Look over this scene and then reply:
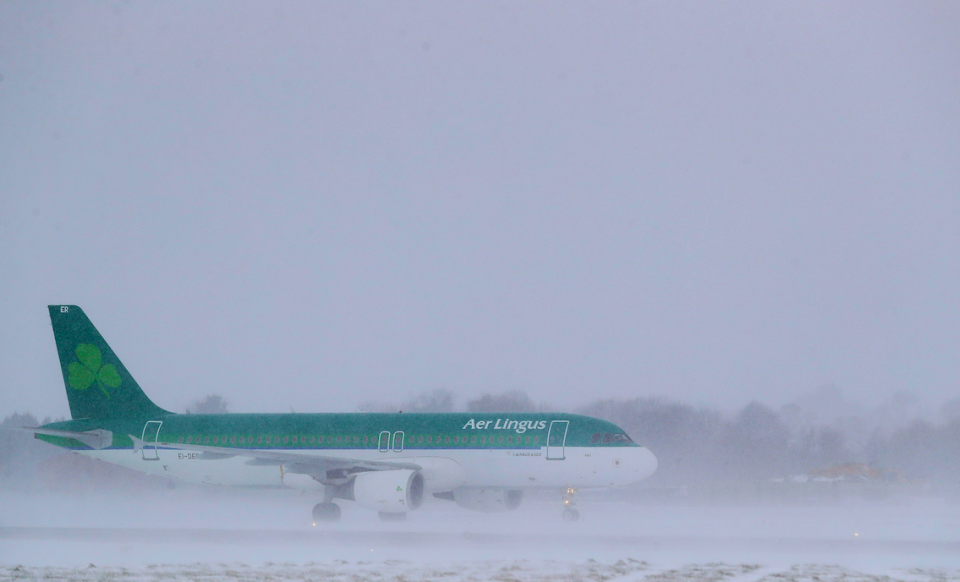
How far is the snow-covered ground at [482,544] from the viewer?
58.1 feet

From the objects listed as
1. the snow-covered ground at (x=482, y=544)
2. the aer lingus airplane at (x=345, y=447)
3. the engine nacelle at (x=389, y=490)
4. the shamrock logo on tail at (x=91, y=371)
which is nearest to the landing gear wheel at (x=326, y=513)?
the aer lingus airplane at (x=345, y=447)

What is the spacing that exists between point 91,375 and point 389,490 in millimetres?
14087

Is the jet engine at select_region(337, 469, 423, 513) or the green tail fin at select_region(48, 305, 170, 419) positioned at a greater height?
the green tail fin at select_region(48, 305, 170, 419)

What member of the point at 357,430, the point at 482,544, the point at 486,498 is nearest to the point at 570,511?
the point at 486,498

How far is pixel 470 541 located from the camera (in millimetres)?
Answer: 24516

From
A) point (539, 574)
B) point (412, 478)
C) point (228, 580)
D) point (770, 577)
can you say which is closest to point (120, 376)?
point (412, 478)

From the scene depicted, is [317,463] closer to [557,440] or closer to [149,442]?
[557,440]

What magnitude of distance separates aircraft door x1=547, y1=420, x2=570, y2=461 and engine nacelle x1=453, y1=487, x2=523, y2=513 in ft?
7.88

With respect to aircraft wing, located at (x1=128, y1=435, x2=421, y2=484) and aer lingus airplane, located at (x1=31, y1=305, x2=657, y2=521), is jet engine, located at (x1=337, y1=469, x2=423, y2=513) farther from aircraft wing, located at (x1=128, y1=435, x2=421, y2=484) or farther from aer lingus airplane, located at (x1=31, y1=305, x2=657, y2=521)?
aircraft wing, located at (x1=128, y1=435, x2=421, y2=484)

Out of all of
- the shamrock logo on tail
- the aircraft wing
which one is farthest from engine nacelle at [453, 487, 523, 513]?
the shamrock logo on tail

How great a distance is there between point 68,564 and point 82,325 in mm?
18544

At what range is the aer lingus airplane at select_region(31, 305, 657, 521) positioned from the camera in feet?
99.8

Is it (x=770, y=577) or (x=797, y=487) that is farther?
(x=797, y=487)

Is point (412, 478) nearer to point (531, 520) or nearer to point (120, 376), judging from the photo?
point (531, 520)
